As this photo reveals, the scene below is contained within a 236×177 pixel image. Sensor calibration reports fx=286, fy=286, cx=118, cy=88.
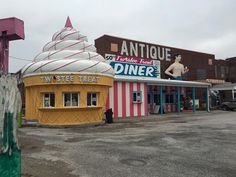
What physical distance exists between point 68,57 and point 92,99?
330cm

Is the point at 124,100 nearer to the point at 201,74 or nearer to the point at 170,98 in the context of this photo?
the point at 170,98

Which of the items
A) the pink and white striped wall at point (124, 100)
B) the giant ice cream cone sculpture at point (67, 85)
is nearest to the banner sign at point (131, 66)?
the pink and white striped wall at point (124, 100)

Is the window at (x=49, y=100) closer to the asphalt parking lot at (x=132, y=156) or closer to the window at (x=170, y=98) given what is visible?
the asphalt parking lot at (x=132, y=156)

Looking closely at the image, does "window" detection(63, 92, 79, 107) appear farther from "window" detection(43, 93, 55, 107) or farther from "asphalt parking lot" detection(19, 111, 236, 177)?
"asphalt parking lot" detection(19, 111, 236, 177)

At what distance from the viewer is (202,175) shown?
6.79m

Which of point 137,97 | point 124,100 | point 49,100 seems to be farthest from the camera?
point 137,97

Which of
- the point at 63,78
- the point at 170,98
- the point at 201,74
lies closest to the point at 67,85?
the point at 63,78

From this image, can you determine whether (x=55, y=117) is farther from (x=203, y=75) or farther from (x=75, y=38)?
(x=203, y=75)

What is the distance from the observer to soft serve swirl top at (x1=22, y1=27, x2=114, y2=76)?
724 inches

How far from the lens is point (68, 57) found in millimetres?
19500

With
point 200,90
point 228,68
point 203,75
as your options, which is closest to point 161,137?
point 200,90

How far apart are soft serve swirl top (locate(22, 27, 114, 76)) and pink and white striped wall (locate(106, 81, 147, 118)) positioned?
11.1 feet

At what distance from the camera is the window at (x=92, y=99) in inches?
763

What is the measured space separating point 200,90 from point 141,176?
3397 cm
